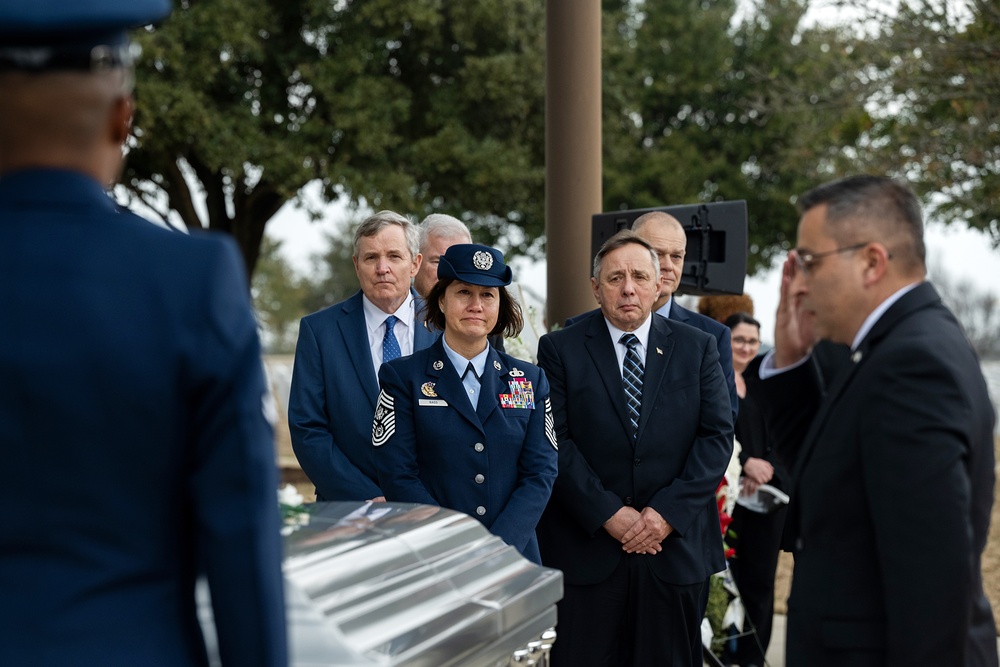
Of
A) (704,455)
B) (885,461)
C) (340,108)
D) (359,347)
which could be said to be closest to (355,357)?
(359,347)

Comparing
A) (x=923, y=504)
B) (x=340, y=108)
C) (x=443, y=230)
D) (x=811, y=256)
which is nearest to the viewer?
(x=923, y=504)

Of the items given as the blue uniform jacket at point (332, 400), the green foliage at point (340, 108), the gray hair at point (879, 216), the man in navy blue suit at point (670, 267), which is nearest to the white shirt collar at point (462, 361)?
the blue uniform jacket at point (332, 400)

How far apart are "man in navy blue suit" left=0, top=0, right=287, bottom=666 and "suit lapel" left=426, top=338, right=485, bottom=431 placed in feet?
8.04

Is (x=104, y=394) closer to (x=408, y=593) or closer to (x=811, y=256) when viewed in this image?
(x=408, y=593)

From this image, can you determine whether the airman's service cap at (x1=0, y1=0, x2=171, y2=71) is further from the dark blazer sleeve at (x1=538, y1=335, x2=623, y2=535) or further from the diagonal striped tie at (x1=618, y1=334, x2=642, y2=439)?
the diagonal striped tie at (x1=618, y1=334, x2=642, y2=439)

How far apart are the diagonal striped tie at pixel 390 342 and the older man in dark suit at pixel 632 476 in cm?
62

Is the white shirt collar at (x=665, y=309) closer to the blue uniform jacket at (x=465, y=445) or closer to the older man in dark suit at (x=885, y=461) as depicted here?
the blue uniform jacket at (x=465, y=445)

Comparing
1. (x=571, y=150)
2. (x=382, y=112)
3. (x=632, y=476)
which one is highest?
(x=382, y=112)

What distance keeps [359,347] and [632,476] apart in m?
1.22

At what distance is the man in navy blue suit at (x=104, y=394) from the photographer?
165cm

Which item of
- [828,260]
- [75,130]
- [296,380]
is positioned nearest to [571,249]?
[296,380]

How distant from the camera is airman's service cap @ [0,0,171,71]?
160 cm

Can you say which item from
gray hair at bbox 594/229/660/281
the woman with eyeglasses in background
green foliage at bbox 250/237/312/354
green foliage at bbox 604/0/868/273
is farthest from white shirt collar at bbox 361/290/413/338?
green foliage at bbox 250/237/312/354

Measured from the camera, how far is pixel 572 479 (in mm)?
4613
